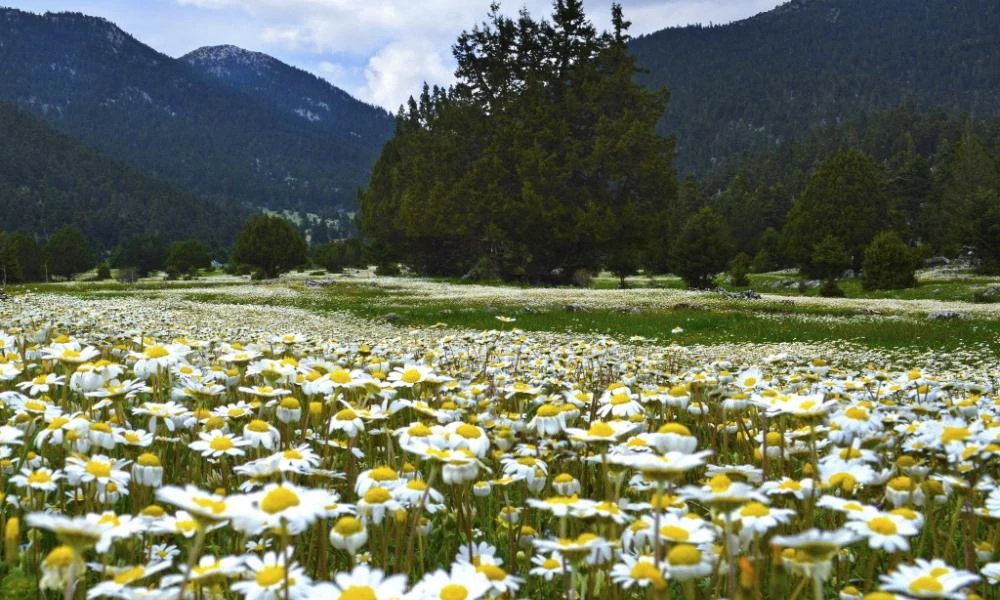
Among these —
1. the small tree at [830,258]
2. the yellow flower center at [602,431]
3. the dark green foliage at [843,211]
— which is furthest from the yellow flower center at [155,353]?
the dark green foliage at [843,211]

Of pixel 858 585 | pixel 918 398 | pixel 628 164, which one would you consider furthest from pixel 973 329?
pixel 628 164

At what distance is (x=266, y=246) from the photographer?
6512 cm

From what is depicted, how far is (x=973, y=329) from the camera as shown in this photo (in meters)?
17.0

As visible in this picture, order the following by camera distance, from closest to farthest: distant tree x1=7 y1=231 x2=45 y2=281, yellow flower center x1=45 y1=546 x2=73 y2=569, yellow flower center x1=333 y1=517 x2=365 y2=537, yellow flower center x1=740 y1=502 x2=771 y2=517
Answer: yellow flower center x1=45 y1=546 x2=73 y2=569, yellow flower center x1=740 y1=502 x2=771 y2=517, yellow flower center x1=333 y1=517 x2=365 y2=537, distant tree x1=7 y1=231 x2=45 y2=281

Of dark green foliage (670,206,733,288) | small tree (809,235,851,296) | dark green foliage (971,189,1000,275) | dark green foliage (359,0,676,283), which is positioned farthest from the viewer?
dark green foliage (971,189,1000,275)

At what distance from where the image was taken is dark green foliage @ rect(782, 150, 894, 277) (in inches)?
2163

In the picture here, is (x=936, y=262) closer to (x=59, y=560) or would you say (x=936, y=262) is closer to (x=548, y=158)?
(x=548, y=158)

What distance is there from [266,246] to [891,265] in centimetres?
5293

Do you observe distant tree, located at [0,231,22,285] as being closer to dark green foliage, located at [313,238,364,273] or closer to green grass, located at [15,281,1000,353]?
dark green foliage, located at [313,238,364,273]

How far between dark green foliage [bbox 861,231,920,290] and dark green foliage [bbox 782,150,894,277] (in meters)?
10.5

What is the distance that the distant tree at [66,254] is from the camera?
307 feet

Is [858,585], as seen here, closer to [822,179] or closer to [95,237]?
[822,179]

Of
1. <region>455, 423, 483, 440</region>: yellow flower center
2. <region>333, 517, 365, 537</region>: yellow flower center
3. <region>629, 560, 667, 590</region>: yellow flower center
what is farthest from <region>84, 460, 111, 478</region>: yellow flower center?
<region>629, 560, 667, 590</region>: yellow flower center

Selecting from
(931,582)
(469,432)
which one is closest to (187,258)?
(469,432)
